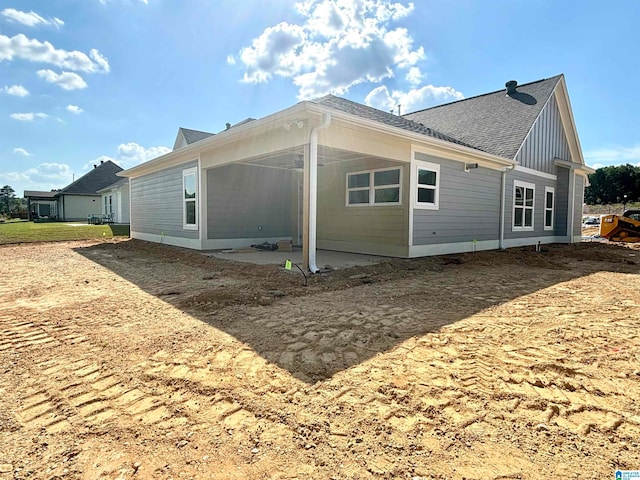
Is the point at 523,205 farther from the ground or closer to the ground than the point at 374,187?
closer to the ground

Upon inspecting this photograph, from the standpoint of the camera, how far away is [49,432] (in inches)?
75.7

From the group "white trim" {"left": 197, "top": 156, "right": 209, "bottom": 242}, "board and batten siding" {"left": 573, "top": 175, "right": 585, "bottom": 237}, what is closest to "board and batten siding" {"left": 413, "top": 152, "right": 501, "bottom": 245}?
"board and batten siding" {"left": 573, "top": 175, "right": 585, "bottom": 237}

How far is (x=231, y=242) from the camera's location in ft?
35.6

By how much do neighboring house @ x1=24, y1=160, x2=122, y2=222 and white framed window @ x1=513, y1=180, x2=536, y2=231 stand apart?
31592 mm

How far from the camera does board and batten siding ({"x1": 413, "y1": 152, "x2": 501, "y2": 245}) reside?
355 inches

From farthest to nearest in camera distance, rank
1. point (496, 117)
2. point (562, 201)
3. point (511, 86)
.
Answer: point (511, 86) < point (562, 201) < point (496, 117)

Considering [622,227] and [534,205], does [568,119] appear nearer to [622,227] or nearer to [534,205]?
[534,205]

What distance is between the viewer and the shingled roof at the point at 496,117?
39.2 feet

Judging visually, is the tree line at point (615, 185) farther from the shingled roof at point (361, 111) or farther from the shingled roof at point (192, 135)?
the shingled roof at point (192, 135)

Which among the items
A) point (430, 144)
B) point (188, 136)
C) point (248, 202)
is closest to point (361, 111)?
point (430, 144)

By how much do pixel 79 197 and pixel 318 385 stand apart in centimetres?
3643

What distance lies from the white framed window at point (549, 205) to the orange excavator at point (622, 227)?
4821 mm

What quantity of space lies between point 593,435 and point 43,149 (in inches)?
1381

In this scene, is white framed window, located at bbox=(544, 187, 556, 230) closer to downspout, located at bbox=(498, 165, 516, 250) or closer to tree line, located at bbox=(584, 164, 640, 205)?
downspout, located at bbox=(498, 165, 516, 250)
